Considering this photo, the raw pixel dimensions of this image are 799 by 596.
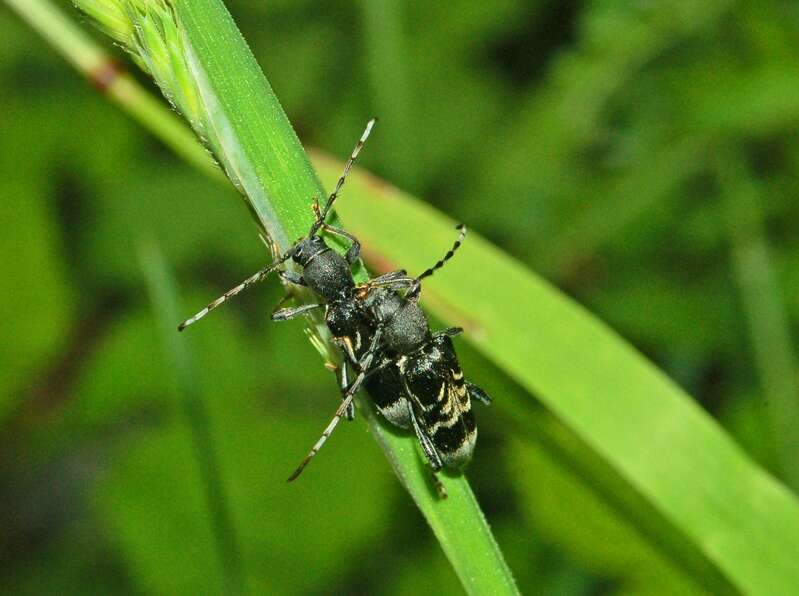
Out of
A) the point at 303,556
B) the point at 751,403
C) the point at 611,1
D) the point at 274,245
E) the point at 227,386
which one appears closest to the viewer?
the point at 274,245

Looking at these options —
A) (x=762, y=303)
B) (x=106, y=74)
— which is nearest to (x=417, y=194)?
(x=762, y=303)

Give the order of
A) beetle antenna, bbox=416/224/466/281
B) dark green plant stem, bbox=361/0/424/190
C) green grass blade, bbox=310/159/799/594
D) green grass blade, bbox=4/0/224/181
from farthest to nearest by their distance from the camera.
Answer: dark green plant stem, bbox=361/0/424/190, beetle antenna, bbox=416/224/466/281, green grass blade, bbox=4/0/224/181, green grass blade, bbox=310/159/799/594

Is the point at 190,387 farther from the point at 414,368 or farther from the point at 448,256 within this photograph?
the point at 448,256

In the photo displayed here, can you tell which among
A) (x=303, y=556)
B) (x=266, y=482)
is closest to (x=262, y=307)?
(x=266, y=482)

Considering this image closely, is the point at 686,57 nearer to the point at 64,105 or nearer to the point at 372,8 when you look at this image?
the point at 372,8

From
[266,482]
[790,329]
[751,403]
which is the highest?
[790,329]

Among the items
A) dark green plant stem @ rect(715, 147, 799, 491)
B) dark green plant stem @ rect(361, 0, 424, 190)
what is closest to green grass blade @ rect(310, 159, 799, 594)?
dark green plant stem @ rect(361, 0, 424, 190)

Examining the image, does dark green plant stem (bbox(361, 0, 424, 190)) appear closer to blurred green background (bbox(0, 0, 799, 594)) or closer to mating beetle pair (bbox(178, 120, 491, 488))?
blurred green background (bbox(0, 0, 799, 594))
